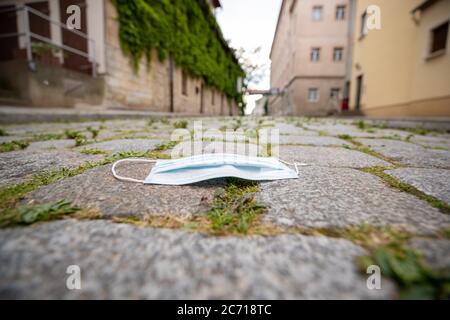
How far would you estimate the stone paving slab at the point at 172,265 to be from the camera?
398mm

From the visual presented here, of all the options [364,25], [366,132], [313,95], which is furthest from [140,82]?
[313,95]

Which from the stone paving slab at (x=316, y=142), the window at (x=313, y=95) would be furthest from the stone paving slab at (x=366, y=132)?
the window at (x=313, y=95)

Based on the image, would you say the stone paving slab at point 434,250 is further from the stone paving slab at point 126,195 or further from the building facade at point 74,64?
the building facade at point 74,64

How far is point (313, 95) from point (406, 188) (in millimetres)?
23092

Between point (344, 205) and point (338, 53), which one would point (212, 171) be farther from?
point (338, 53)

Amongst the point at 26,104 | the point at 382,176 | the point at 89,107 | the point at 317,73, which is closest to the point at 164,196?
the point at 382,176

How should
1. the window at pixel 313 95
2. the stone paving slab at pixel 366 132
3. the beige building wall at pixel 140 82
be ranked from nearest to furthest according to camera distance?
the stone paving slab at pixel 366 132, the beige building wall at pixel 140 82, the window at pixel 313 95

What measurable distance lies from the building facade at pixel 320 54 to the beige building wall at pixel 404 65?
1081 centimetres

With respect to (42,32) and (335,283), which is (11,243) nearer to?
(335,283)

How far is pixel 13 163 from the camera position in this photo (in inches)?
51.2

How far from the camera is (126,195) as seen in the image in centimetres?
81

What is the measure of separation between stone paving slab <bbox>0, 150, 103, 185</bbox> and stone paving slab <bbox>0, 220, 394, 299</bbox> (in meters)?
0.69

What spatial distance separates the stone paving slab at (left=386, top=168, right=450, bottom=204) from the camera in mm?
889
